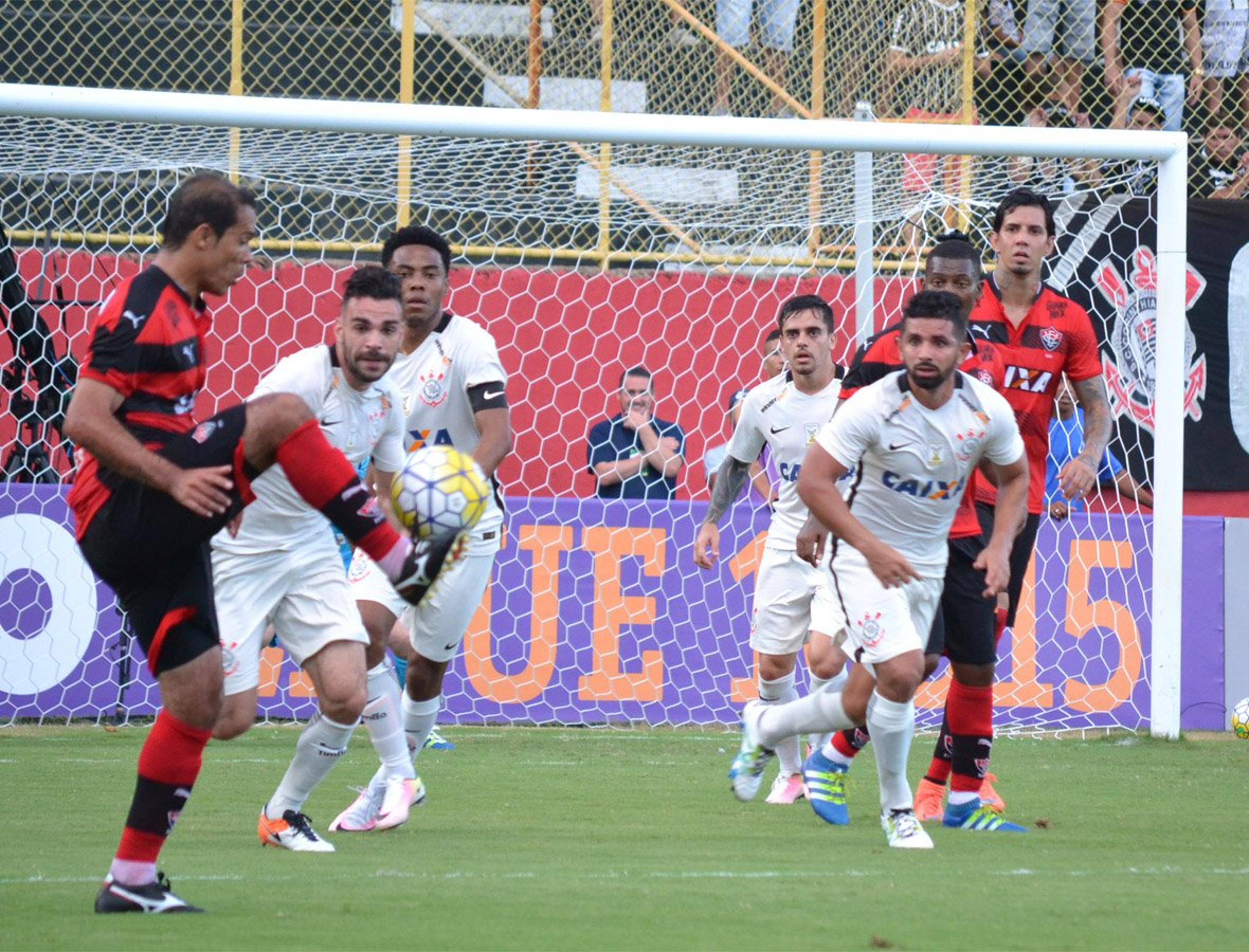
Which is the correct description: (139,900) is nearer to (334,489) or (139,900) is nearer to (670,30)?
(334,489)

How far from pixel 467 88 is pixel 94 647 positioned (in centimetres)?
542

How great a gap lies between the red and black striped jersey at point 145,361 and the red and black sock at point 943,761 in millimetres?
3532

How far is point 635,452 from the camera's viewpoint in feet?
37.8

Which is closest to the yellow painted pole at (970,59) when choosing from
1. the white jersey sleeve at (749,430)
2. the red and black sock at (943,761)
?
the white jersey sleeve at (749,430)

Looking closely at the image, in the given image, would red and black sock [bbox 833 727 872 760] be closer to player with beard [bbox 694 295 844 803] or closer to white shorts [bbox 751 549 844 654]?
player with beard [bbox 694 295 844 803]

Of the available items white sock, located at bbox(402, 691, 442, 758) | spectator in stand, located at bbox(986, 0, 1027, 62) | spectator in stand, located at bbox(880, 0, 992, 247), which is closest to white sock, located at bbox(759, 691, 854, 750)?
white sock, located at bbox(402, 691, 442, 758)

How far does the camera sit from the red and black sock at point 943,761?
716cm

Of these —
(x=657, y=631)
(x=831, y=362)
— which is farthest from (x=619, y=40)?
(x=831, y=362)

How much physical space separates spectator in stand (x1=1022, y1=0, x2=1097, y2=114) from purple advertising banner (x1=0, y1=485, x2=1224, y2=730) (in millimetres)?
3720

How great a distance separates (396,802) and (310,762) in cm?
59

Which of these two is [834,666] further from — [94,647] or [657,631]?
[94,647]

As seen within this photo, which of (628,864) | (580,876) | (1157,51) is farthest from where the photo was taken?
(1157,51)

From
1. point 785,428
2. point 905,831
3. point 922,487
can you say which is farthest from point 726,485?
point 905,831

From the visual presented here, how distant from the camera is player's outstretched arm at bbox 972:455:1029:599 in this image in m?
6.27
